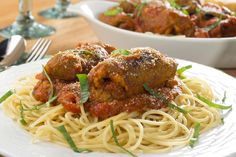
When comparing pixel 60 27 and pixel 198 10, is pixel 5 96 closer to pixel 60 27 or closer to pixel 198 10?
pixel 198 10

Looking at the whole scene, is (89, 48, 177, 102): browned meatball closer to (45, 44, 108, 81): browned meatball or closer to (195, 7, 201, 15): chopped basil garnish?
(45, 44, 108, 81): browned meatball

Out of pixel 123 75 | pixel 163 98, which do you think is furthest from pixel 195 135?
pixel 123 75

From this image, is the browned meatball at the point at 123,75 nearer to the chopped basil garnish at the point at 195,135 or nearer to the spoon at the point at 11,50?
the chopped basil garnish at the point at 195,135

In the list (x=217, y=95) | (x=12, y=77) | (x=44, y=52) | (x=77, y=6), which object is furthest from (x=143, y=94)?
Result: (x=77, y=6)

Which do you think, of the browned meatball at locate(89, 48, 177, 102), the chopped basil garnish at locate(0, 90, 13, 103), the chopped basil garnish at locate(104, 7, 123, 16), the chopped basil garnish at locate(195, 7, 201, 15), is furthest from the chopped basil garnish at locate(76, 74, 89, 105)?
the chopped basil garnish at locate(195, 7, 201, 15)

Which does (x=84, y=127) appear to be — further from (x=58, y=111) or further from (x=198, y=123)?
(x=198, y=123)

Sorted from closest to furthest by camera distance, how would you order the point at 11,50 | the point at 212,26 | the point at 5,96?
the point at 5,96, the point at 11,50, the point at 212,26
